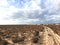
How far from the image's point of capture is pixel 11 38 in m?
13.5

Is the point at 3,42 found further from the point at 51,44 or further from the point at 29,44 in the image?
the point at 51,44

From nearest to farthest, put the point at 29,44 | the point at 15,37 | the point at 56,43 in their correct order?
1. the point at 29,44
2. the point at 15,37
3. the point at 56,43

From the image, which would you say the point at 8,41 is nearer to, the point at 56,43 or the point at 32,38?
the point at 32,38

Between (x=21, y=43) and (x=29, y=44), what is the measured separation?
46cm

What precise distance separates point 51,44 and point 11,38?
2851 mm

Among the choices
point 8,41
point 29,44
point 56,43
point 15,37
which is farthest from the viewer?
point 56,43

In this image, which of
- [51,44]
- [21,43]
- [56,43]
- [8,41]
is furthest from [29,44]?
[56,43]

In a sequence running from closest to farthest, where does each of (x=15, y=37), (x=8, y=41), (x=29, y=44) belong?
(x=29, y=44), (x=8, y=41), (x=15, y=37)

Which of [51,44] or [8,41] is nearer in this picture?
[8,41]

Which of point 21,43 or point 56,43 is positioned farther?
point 56,43

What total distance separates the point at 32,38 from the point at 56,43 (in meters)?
3.32

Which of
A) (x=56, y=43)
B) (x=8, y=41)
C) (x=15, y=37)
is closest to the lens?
(x=8, y=41)

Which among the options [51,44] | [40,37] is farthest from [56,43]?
[40,37]

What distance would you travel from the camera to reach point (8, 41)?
12797mm
